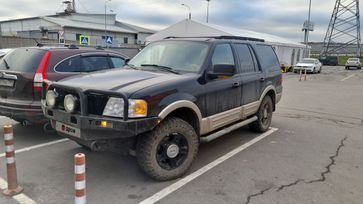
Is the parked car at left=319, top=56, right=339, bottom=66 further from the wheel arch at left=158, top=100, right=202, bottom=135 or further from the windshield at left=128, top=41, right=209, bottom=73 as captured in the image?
the wheel arch at left=158, top=100, right=202, bottom=135

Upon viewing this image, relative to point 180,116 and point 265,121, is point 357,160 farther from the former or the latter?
point 180,116

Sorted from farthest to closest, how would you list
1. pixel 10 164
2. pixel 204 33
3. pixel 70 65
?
pixel 204 33 < pixel 70 65 < pixel 10 164

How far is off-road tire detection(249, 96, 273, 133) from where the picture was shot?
632 centimetres

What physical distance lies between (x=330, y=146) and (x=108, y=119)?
4391mm

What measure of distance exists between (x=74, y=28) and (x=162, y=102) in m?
44.5

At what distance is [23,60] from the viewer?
5609 millimetres

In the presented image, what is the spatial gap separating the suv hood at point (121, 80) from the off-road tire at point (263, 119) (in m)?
2.73

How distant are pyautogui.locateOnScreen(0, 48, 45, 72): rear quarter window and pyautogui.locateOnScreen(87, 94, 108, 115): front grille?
238 cm

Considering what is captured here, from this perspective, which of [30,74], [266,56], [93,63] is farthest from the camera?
[266,56]

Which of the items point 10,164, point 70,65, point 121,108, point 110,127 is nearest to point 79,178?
point 110,127

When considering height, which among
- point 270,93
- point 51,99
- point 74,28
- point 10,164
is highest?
point 74,28

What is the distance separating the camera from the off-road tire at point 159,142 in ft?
12.3

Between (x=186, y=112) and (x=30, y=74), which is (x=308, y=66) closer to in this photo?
(x=186, y=112)

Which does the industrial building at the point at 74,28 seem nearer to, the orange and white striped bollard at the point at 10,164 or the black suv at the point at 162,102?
the black suv at the point at 162,102
